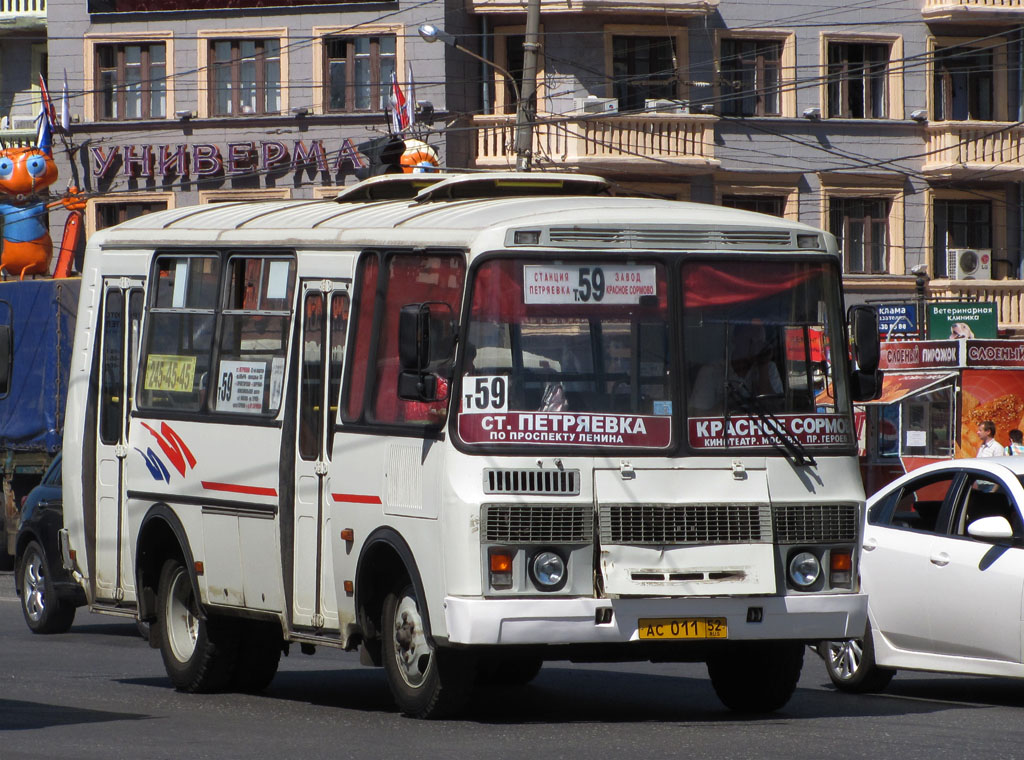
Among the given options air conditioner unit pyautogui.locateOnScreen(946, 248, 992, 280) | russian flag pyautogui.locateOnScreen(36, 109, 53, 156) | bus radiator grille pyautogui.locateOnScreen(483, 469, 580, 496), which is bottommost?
bus radiator grille pyautogui.locateOnScreen(483, 469, 580, 496)

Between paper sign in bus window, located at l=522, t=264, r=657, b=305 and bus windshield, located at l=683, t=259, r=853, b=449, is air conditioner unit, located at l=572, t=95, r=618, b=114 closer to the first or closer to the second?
bus windshield, located at l=683, t=259, r=853, b=449

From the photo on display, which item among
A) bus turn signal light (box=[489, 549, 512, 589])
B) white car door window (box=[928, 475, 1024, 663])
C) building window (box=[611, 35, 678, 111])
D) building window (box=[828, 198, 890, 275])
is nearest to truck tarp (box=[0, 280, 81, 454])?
white car door window (box=[928, 475, 1024, 663])

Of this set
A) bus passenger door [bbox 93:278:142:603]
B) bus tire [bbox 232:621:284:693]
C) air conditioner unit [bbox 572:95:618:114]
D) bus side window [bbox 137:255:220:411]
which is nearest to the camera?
bus side window [bbox 137:255:220:411]

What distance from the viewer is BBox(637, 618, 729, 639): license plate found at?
32.2 ft

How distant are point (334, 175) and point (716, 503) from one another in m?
28.3

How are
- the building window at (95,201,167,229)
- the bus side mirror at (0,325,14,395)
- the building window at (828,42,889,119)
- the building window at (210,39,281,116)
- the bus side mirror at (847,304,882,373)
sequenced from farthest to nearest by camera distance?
the building window at (828,42,889,119) → the building window at (95,201,167,229) → the building window at (210,39,281,116) → the bus side mirror at (0,325,14,395) → the bus side mirror at (847,304,882,373)

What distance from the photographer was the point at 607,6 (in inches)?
1449

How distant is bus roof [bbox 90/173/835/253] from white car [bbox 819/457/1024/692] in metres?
1.90

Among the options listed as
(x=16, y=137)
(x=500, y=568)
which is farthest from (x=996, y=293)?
(x=500, y=568)

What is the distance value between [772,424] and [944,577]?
1.90 metres

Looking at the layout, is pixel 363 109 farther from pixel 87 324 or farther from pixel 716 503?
pixel 716 503

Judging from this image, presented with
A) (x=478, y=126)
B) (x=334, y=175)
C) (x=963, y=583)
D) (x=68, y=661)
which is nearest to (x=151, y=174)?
(x=334, y=175)

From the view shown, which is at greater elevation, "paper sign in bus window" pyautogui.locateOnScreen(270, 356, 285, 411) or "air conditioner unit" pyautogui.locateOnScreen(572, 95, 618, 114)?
"air conditioner unit" pyautogui.locateOnScreen(572, 95, 618, 114)

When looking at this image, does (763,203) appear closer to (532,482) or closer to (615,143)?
(615,143)
